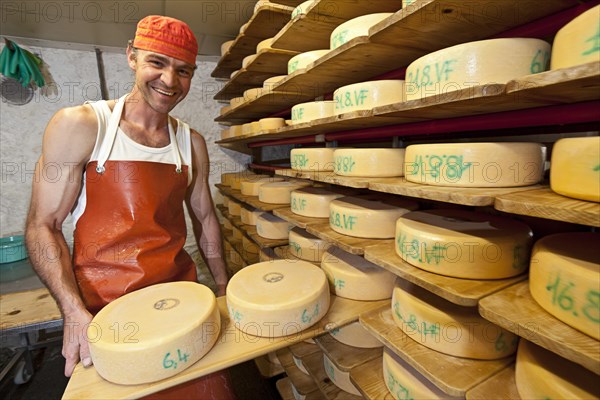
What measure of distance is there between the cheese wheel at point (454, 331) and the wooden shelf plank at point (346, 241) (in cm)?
26

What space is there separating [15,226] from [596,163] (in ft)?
15.4

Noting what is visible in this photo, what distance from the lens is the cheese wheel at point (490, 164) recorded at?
852 millimetres

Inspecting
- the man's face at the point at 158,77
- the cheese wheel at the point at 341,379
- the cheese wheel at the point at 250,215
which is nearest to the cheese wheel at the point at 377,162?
the cheese wheel at the point at 341,379

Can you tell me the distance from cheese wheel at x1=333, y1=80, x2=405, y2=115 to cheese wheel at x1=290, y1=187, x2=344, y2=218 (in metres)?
0.56

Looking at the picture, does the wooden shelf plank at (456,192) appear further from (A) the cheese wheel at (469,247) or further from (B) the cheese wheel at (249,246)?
(B) the cheese wheel at (249,246)

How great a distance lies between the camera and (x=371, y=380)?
129 centimetres

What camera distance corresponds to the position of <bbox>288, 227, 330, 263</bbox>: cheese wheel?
1837 millimetres

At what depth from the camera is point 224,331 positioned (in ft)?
4.24

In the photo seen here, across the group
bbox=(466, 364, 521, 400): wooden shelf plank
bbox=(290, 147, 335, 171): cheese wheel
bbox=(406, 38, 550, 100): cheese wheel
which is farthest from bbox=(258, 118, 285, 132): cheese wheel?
bbox=(466, 364, 521, 400): wooden shelf plank

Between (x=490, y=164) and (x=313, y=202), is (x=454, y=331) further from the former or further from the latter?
(x=313, y=202)

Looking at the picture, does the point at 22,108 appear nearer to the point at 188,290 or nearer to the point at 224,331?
the point at 188,290

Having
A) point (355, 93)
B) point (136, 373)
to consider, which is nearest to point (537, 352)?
point (355, 93)

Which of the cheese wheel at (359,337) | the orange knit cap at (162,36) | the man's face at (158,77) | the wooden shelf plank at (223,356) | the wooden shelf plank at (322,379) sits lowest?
the wooden shelf plank at (322,379)

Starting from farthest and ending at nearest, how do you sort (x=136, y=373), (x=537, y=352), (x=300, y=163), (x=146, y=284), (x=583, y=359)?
(x=300, y=163)
(x=146, y=284)
(x=136, y=373)
(x=537, y=352)
(x=583, y=359)
